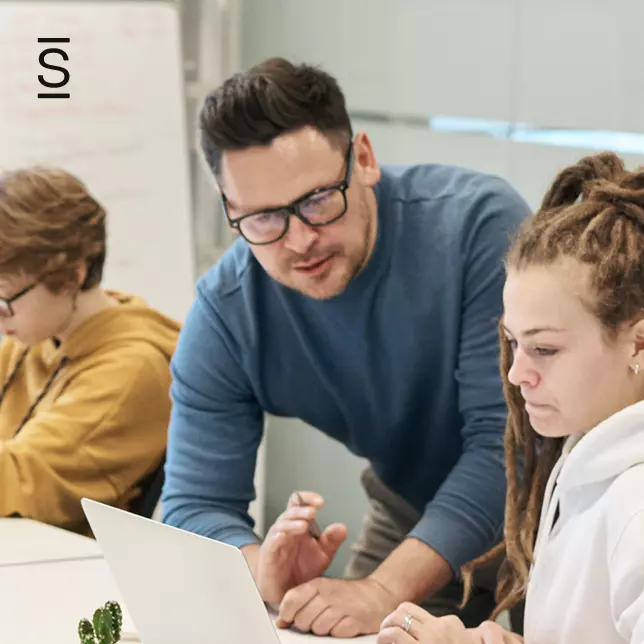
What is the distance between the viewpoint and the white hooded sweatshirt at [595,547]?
1037 millimetres

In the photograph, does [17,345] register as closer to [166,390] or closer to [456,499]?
[166,390]

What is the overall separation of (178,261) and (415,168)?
1.50m

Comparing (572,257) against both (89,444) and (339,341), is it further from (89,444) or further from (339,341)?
(89,444)

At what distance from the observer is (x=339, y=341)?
168cm

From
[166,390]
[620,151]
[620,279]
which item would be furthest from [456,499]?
[620,151]

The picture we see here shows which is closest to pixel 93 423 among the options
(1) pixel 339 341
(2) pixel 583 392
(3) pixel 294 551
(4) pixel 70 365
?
(4) pixel 70 365

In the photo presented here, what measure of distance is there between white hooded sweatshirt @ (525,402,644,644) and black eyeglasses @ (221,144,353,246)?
19.8 inches

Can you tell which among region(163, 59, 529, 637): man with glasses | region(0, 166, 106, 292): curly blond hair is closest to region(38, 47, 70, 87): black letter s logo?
region(0, 166, 106, 292): curly blond hair

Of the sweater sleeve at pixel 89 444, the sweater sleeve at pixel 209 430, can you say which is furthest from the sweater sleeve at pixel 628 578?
the sweater sleeve at pixel 89 444

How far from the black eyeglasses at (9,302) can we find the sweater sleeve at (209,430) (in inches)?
17.1

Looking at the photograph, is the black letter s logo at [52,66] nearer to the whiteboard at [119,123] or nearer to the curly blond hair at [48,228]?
the whiteboard at [119,123]

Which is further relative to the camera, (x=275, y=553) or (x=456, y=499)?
(x=456, y=499)

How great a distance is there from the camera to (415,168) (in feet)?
5.75

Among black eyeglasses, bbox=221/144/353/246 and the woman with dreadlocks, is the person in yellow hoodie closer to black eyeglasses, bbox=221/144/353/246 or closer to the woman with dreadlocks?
black eyeglasses, bbox=221/144/353/246
